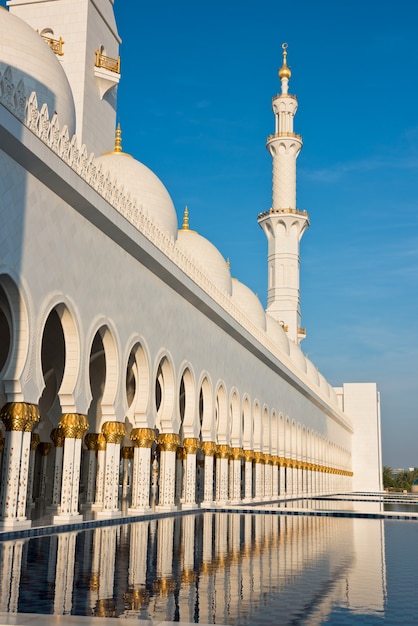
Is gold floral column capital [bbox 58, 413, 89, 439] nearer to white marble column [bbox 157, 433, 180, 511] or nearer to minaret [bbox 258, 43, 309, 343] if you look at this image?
white marble column [bbox 157, 433, 180, 511]

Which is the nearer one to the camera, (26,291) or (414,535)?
(26,291)

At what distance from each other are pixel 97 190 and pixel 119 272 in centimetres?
172

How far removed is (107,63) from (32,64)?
27.1 ft

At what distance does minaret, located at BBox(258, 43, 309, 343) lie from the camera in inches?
1259

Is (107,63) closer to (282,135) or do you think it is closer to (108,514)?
(108,514)

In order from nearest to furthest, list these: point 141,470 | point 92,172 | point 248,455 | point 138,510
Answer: point 92,172 → point 138,510 → point 141,470 → point 248,455

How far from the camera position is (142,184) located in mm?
14844

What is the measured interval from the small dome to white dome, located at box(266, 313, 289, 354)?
19.7ft

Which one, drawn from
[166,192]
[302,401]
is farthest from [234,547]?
[302,401]

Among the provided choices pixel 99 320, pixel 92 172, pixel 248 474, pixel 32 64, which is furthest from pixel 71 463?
pixel 248 474

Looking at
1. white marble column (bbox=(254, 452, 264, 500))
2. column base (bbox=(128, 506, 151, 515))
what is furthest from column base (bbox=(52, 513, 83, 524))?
white marble column (bbox=(254, 452, 264, 500))

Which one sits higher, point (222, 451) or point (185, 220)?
A: point (185, 220)

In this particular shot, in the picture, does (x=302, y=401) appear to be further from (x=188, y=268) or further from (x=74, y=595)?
(x=74, y=595)

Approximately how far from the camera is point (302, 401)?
3047cm
